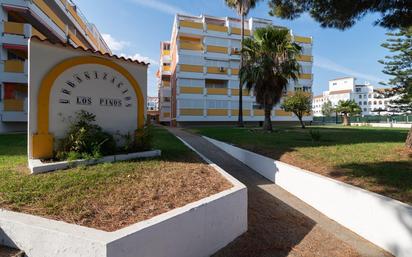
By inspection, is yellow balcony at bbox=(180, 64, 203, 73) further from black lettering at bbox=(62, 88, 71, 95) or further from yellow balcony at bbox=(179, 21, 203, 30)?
black lettering at bbox=(62, 88, 71, 95)

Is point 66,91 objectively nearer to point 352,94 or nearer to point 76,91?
point 76,91

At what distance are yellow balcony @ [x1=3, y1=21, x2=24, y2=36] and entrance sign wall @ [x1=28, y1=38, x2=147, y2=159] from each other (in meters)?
19.4

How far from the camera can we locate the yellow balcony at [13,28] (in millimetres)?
21969

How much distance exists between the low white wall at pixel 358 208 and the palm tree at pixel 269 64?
11864 mm

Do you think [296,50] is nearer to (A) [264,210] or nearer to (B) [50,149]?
(A) [264,210]

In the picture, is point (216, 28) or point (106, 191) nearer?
point (106, 191)

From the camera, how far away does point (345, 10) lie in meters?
8.45

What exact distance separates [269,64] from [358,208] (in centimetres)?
1499

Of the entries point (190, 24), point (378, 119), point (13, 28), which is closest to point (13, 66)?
point (13, 28)

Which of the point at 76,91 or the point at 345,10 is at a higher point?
the point at 345,10

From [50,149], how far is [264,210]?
4889 millimetres

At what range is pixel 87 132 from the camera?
665cm

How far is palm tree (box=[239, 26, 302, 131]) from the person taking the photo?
63.6 feet

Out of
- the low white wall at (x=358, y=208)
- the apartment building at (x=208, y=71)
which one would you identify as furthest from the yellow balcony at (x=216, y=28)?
the low white wall at (x=358, y=208)
